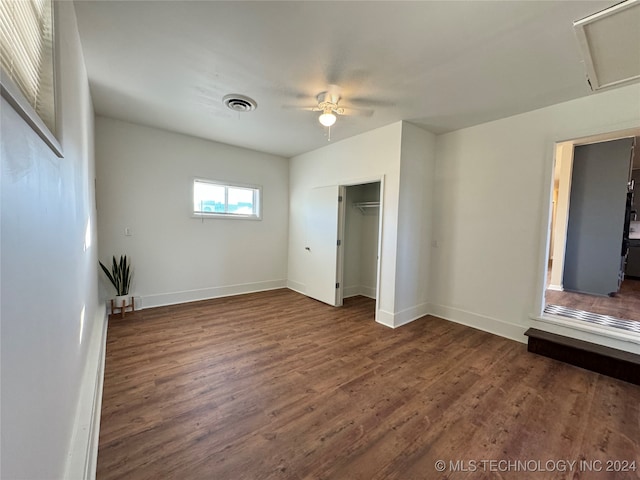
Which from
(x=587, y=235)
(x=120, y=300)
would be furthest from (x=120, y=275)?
(x=587, y=235)

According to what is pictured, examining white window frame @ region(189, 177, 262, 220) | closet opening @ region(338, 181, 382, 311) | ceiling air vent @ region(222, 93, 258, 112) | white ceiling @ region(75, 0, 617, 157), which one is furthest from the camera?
closet opening @ region(338, 181, 382, 311)

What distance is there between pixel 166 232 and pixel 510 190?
4.97 metres

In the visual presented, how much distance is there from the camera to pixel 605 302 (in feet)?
13.4

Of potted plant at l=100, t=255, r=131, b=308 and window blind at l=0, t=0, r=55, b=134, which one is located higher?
window blind at l=0, t=0, r=55, b=134

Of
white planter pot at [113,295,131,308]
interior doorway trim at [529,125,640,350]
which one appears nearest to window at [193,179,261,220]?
white planter pot at [113,295,131,308]

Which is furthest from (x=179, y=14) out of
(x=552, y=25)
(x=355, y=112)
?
(x=552, y=25)

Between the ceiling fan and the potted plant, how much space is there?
335 centimetres

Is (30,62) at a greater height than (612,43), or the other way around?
(612,43)

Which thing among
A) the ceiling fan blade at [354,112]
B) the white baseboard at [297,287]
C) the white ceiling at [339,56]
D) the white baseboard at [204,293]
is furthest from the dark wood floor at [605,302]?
the white baseboard at [204,293]

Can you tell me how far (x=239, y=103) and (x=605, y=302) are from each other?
6027mm

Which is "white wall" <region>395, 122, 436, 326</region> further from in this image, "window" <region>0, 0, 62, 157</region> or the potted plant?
the potted plant

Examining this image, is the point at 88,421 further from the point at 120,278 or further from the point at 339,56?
the point at 339,56

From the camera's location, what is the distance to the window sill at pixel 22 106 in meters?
0.62

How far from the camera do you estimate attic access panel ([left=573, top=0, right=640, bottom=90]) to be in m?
1.62
